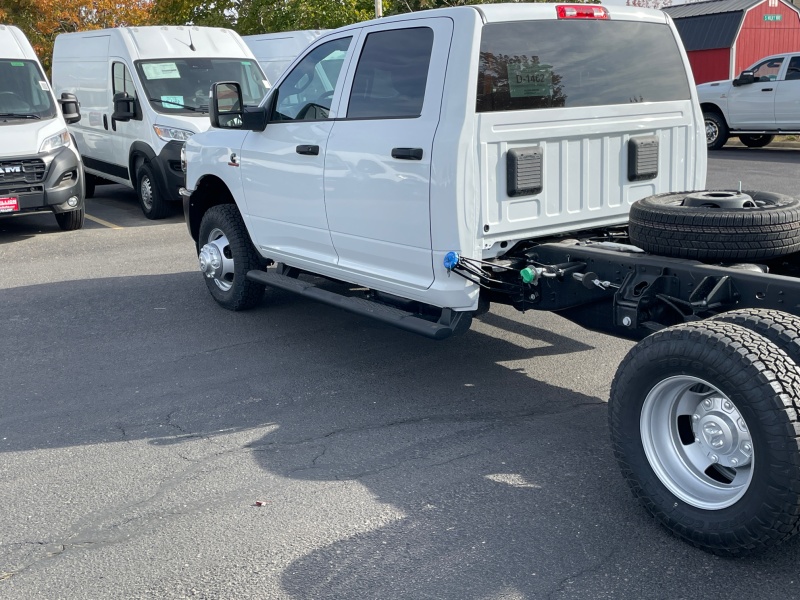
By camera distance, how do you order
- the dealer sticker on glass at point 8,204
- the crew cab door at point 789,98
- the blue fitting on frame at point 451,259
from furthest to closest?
the crew cab door at point 789,98 → the dealer sticker on glass at point 8,204 → the blue fitting on frame at point 451,259

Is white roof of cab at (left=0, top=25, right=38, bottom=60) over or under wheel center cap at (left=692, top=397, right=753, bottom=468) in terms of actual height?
over

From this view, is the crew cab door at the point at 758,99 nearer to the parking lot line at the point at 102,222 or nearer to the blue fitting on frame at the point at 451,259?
the parking lot line at the point at 102,222

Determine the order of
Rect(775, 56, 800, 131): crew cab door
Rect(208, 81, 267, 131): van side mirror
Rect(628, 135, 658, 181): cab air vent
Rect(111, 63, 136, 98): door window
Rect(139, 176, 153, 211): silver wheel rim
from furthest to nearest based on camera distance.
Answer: Rect(775, 56, 800, 131): crew cab door → Rect(111, 63, 136, 98): door window → Rect(139, 176, 153, 211): silver wheel rim → Rect(208, 81, 267, 131): van side mirror → Rect(628, 135, 658, 181): cab air vent

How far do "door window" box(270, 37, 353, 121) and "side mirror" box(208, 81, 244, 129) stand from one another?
0.45 metres

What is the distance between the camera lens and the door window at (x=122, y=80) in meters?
12.8

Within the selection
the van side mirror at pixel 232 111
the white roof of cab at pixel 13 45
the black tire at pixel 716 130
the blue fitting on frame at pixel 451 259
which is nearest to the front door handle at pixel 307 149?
the van side mirror at pixel 232 111

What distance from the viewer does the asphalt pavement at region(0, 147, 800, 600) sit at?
365cm

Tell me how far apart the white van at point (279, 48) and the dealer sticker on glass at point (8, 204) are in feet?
19.4

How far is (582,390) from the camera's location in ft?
18.5

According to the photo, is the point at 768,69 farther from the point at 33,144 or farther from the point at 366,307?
the point at 366,307

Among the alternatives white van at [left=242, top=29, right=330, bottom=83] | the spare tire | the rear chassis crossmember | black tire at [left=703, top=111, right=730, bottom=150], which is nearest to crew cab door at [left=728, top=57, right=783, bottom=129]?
black tire at [left=703, top=111, right=730, bottom=150]

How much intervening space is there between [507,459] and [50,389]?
119 inches

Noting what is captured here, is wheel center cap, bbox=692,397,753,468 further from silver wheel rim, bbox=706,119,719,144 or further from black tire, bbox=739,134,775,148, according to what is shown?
black tire, bbox=739,134,775,148

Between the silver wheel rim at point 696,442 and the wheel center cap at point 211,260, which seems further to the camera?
the wheel center cap at point 211,260
